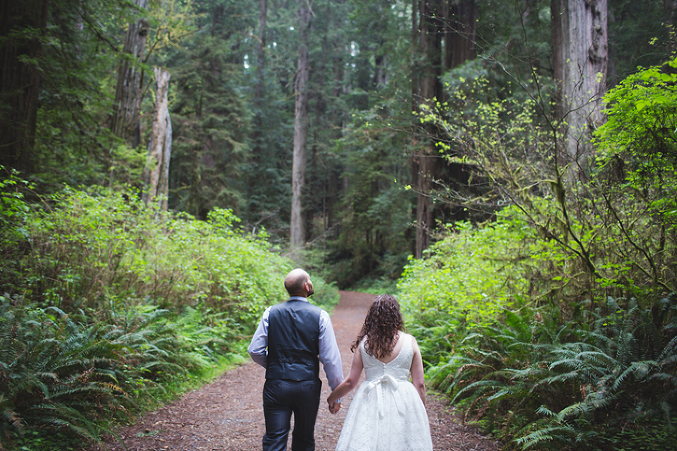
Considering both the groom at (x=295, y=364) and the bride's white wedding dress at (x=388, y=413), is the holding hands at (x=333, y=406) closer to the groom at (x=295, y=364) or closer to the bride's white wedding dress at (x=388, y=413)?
the groom at (x=295, y=364)

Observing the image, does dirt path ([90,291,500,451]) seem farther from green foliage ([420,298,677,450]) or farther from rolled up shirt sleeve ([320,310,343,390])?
rolled up shirt sleeve ([320,310,343,390])

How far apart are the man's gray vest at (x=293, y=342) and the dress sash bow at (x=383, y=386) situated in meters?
0.45

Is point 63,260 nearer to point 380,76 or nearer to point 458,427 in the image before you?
point 458,427

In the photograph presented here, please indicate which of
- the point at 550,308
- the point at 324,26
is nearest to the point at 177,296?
the point at 550,308

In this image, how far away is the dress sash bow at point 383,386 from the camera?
276cm

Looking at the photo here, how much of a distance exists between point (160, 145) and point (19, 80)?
5250 mm

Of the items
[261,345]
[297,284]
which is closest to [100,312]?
[261,345]

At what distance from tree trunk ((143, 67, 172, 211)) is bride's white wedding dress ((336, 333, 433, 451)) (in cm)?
1029

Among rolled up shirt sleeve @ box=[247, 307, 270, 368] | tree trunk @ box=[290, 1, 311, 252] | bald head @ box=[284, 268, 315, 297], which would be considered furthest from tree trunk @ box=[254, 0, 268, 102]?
rolled up shirt sleeve @ box=[247, 307, 270, 368]

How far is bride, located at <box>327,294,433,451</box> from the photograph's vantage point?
2.70 m

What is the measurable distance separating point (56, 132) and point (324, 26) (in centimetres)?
2476

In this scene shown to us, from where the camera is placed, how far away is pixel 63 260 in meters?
5.70

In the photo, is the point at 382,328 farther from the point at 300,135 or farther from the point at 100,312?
the point at 300,135

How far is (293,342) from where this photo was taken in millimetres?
3051
